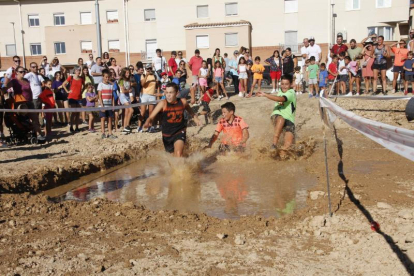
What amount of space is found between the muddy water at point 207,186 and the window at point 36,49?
39.3 meters

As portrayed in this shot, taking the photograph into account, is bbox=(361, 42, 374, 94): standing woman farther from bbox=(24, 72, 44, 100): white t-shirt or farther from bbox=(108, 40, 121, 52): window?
bbox=(108, 40, 121, 52): window

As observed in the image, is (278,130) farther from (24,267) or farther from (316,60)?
(316,60)

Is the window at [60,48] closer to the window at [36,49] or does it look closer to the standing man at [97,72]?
the window at [36,49]

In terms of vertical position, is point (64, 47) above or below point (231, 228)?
above

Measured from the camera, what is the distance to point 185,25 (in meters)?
40.8

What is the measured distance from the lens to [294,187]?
25.4 ft

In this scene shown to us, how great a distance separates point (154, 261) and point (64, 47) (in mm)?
43600

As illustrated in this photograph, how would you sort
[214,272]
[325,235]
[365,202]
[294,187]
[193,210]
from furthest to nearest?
[294,187]
[193,210]
[365,202]
[325,235]
[214,272]

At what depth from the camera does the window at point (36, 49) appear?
45.1 m

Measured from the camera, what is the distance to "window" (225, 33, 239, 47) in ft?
132

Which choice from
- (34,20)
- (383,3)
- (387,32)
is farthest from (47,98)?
(34,20)

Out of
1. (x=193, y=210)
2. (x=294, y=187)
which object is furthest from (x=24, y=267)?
(x=294, y=187)

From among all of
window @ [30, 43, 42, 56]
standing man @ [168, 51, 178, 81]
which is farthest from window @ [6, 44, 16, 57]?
standing man @ [168, 51, 178, 81]

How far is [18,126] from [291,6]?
1265 inches
